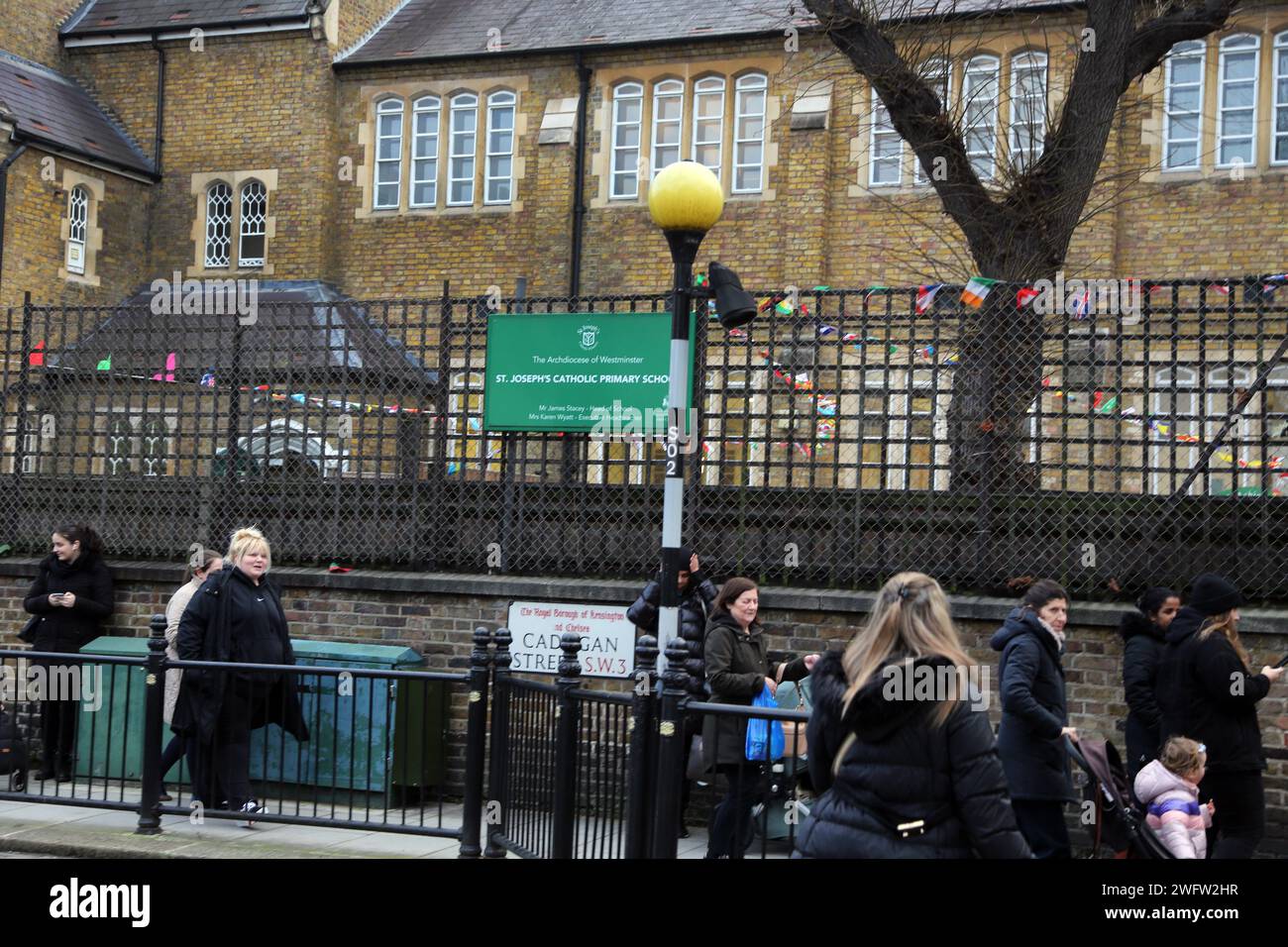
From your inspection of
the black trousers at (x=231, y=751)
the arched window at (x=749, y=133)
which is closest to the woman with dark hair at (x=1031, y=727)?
the black trousers at (x=231, y=751)

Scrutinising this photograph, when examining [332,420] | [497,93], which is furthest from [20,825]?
[497,93]

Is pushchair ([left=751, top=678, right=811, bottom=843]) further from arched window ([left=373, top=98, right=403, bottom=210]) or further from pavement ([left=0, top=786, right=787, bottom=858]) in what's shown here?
arched window ([left=373, top=98, right=403, bottom=210])

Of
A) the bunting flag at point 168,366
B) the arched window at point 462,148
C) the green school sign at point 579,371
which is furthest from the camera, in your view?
the arched window at point 462,148

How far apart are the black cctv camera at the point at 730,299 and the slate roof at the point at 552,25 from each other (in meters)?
17.8

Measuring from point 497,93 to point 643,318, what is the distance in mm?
19429

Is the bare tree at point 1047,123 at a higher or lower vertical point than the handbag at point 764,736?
higher

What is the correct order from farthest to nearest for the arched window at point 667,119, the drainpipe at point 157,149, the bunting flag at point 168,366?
1. the drainpipe at point 157,149
2. the arched window at point 667,119
3. the bunting flag at point 168,366

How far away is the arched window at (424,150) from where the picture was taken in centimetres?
3023

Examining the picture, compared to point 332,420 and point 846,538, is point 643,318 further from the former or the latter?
point 332,420

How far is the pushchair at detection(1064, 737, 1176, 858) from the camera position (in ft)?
26.5

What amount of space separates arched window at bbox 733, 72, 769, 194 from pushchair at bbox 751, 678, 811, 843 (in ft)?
60.7

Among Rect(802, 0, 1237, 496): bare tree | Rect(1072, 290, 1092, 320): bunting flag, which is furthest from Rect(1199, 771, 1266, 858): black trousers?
Rect(802, 0, 1237, 496): bare tree

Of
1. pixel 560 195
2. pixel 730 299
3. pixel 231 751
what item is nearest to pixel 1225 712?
pixel 730 299
